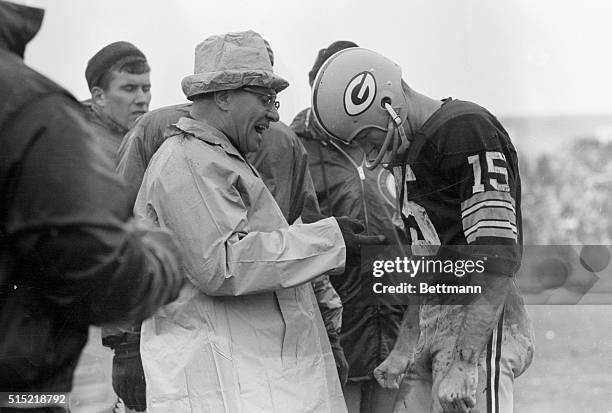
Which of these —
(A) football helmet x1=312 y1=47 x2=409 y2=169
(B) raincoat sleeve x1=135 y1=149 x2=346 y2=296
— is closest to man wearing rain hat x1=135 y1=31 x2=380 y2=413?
(B) raincoat sleeve x1=135 y1=149 x2=346 y2=296

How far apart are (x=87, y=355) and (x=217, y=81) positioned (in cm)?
73

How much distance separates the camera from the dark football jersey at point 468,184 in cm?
277

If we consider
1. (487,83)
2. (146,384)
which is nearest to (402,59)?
(487,83)

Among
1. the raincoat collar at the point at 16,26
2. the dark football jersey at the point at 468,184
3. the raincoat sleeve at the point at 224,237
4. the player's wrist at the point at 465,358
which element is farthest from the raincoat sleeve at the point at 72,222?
the player's wrist at the point at 465,358

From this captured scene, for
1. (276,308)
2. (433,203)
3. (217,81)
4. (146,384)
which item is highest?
(217,81)

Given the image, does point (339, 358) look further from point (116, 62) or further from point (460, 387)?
point (116, 62)

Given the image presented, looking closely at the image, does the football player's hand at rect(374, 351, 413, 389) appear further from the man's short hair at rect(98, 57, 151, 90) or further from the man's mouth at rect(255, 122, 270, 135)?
the man's short hair at rect(98, 57, 151, 90)

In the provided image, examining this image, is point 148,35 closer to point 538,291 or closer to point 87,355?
point 87,355

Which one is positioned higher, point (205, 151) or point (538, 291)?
point (205, 151)

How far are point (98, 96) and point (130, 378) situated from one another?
70cm

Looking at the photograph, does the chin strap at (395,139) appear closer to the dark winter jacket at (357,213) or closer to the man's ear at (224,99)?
the dark winter jacket at (357,213)

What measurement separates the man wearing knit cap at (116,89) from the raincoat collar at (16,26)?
3.59ft

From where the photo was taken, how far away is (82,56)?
9.68 feet

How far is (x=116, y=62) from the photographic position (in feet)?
9.86
